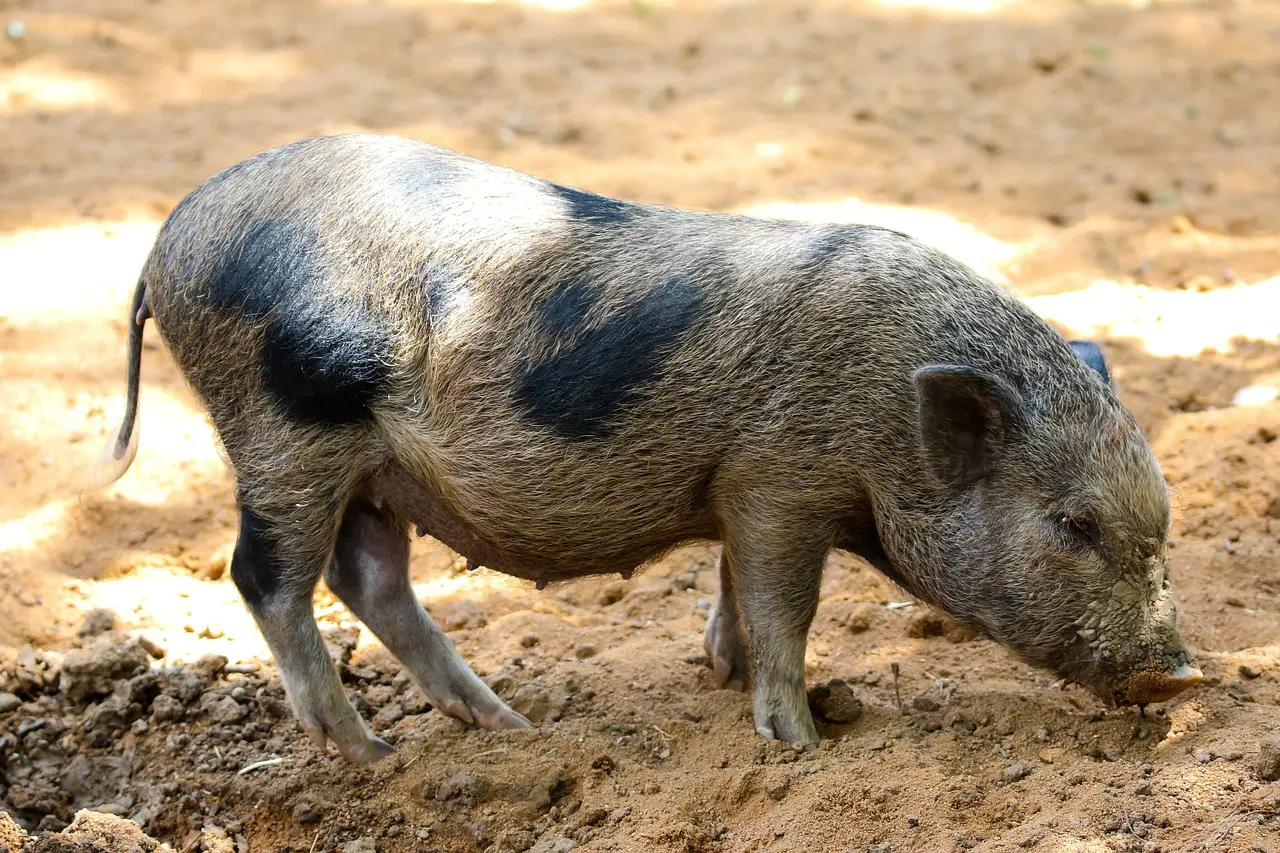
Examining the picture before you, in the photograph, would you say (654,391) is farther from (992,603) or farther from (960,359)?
(992,603)

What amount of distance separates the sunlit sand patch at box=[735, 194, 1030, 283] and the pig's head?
10.8ft

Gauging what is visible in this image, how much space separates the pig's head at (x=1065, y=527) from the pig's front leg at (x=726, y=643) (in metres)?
0.78

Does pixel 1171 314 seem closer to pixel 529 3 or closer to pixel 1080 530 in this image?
pixel 1080 530

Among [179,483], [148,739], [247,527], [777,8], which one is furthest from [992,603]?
[777,8]

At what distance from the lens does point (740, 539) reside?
12.6ft

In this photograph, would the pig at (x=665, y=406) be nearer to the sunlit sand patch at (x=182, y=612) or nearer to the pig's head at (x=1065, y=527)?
the pig's head at (x=1065, y=527)

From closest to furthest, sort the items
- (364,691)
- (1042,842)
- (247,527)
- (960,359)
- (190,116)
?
(1042,842)
(960,359)
(247,527)
(364,691)
(190,116)

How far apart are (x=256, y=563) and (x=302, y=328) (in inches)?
27.7

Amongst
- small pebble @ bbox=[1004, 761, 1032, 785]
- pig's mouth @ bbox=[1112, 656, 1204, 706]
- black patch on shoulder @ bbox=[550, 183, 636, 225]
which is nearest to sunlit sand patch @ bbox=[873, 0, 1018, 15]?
black patch on shoulder @ bbox=[550, 183, 636, 225]

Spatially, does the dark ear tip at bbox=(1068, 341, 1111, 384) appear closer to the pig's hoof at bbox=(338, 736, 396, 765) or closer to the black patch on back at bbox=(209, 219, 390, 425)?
the black patch on back at bbox=(209, 219, 390, 425)

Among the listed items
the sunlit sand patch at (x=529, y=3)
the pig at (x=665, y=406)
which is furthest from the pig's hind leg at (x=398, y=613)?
the sunlit sand patch at (x=529, y=3)

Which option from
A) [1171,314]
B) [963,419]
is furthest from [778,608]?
[1171,314]

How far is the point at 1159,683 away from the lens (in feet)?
12.1

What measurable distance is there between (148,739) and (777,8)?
7.61 meters
